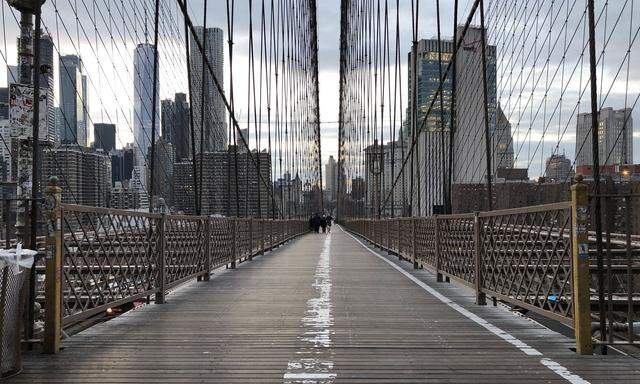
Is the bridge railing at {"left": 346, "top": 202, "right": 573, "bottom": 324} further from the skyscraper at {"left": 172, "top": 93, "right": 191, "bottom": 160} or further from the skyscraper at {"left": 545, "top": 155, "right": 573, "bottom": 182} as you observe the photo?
the skyscraper at {"left": 172, "top": 93, "right": 191, "bottom": 160}

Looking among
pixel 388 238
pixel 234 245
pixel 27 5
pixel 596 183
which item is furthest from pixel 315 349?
pixel 388 238

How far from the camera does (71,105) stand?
1195 cm

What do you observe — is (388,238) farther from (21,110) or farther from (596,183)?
(21,110)

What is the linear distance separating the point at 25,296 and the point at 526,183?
34.9 ft

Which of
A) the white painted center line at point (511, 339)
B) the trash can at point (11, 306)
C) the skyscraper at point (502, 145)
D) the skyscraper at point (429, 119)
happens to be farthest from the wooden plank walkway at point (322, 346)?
the skyscraper at point (429, 119)

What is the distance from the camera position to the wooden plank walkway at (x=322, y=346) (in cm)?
393

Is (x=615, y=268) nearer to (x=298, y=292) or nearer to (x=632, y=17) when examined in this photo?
(x=632, y=17)

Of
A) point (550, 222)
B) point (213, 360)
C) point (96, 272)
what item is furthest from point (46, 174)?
point (550, 222)

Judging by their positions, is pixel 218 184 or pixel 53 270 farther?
pixel 218 184

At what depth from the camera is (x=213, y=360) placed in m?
4.34

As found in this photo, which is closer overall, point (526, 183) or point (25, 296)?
point (25, 296)

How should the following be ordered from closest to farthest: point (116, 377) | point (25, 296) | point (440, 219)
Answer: point (116, 377), point (25, 296), point (440, 219)

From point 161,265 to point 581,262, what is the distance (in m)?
4.45

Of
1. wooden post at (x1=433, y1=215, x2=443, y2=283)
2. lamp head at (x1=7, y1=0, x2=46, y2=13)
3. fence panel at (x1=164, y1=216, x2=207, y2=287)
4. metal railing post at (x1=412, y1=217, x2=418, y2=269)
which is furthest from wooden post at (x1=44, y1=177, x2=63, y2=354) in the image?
metal railing post at (x1=412, y1=217, x2=418, y2=269)
